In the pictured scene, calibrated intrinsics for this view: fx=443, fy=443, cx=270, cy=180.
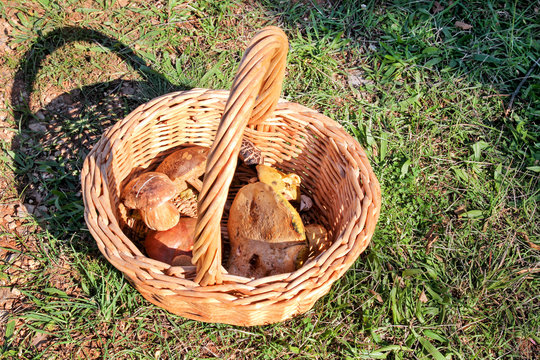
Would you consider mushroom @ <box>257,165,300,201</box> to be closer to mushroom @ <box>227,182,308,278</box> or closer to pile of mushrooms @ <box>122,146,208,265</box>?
mushroom @ <box>227,182,308,278</box>

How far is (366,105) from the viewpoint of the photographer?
357cm

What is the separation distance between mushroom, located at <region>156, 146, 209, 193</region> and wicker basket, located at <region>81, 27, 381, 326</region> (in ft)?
0.70

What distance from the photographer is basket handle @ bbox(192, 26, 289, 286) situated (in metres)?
1.64

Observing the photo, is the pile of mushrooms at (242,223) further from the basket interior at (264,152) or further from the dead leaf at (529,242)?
the dead leaf at (529,242)

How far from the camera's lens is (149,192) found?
7.52 ft

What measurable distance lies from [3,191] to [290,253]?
6.78 feet

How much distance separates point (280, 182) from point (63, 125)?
178cm

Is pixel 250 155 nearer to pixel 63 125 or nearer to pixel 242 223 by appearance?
pixel 242 223

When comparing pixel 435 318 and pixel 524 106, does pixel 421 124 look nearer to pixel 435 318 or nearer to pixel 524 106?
pixel 524 106

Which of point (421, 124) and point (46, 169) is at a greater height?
point (46, 169)

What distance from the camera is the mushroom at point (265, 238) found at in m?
2.24

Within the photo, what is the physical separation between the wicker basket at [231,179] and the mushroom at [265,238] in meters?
0.15

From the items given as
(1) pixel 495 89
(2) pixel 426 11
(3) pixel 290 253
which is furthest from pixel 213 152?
(2) pixel 426 11

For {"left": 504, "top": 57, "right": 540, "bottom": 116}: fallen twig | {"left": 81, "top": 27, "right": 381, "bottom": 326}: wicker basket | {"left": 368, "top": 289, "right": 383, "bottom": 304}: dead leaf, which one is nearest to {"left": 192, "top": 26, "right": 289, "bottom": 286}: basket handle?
{"left": 81, "top": 27, "right": 381, "bottom": 326}: wicker basket
